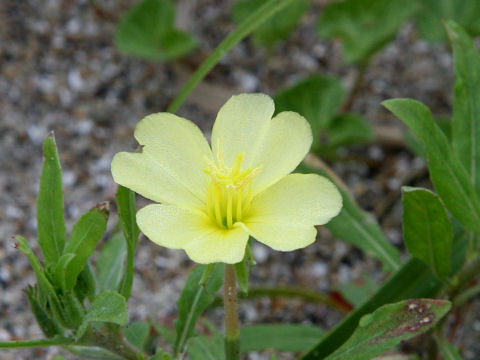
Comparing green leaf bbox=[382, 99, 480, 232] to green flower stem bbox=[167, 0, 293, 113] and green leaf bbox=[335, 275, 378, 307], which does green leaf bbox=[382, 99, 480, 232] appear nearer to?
green flower stem bbox=[167, 0, 293, 113]

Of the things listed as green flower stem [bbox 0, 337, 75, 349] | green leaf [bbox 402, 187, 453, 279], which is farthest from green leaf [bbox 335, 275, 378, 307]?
green flower stem [bbox 0, 337, 75, 349]

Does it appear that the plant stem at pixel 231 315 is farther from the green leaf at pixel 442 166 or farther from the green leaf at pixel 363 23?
the green leaf at pixel 363 23

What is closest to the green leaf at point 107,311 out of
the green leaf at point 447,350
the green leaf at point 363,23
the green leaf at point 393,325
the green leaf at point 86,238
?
the green leaf at point 86,238

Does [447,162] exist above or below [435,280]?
above

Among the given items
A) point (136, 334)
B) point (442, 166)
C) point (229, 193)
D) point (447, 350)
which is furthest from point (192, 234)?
point (447, 350)

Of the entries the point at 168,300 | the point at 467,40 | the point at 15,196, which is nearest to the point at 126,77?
the point at 15,196

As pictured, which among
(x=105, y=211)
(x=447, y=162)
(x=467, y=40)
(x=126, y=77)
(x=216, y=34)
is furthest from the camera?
(x=216, y=34)

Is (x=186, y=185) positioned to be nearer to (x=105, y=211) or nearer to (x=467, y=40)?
(x=105, y=211)
